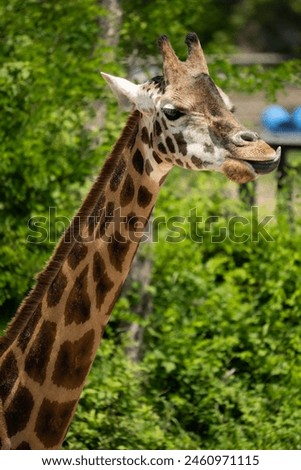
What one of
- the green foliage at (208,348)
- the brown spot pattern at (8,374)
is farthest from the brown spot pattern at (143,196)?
the green foliage at (208,348)

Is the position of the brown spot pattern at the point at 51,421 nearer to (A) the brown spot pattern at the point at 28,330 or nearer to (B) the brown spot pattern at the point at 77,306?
(A) the brown spot pattern at the point at 28,330

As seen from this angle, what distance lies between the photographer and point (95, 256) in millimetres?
6582

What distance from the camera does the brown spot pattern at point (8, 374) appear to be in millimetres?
6488

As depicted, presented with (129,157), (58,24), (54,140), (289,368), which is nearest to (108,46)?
(58,24)

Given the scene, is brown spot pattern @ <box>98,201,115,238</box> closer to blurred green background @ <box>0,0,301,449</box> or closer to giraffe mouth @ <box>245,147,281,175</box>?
giraffe mouth @ <box>245,147,281,175</box>

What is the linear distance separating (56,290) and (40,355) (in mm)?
327

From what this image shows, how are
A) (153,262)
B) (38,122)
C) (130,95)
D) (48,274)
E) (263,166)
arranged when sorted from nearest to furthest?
(263,166) < (48,274) < (130,95) < (38,122) < (153,262)

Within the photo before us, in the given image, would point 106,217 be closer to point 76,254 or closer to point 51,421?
point 76,254

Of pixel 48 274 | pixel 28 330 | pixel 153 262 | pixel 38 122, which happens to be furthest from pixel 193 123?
pixel 153 262

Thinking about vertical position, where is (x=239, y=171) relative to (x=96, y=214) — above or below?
above

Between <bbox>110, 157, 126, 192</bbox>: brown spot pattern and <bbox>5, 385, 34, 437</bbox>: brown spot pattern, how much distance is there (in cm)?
111

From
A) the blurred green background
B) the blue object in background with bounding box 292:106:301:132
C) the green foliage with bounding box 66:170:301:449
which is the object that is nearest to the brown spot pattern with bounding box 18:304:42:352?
the blurred green background

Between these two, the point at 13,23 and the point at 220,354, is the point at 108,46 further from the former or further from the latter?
the point at 220,354

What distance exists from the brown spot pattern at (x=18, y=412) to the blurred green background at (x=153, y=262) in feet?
5.42
